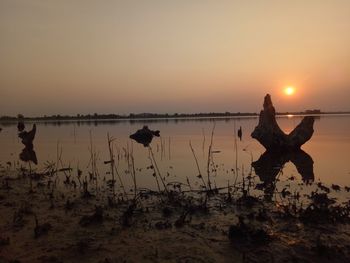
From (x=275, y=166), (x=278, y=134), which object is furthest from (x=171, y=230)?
(x=278, y=134)

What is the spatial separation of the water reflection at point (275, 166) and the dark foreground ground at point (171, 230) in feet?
10.6

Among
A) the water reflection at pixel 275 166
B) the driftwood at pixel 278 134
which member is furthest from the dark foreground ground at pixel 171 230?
the driftwood at pixel 278 134

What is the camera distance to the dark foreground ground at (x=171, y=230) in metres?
8.02

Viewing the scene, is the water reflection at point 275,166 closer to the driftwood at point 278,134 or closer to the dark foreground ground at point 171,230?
the driftwood at point 278,134

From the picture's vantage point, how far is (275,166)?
72.2 ft

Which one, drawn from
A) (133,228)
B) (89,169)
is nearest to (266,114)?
(89,169)

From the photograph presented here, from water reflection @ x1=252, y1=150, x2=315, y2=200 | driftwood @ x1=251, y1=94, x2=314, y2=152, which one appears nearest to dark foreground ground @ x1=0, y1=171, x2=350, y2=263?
water reflection @ x1=252, y1=150, x2=315, y2=200

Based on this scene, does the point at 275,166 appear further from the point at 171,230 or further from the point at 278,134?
the point at 171,230

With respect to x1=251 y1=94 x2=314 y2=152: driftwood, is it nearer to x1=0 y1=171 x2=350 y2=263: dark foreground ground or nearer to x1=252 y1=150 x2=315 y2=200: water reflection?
x1=252 y1=150 x2=315 y2=200: water reflection

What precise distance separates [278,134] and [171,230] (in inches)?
860

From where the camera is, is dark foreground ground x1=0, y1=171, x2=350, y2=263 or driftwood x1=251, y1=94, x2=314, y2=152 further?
driftwood x1=251, y1=94, x2=314, y2=152

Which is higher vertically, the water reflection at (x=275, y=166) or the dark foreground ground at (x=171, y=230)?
the dark foreground ground at (x=171, y=230)

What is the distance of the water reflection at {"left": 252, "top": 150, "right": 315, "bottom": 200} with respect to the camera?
1706cm

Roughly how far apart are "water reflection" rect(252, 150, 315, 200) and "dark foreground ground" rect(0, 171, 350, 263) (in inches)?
127
